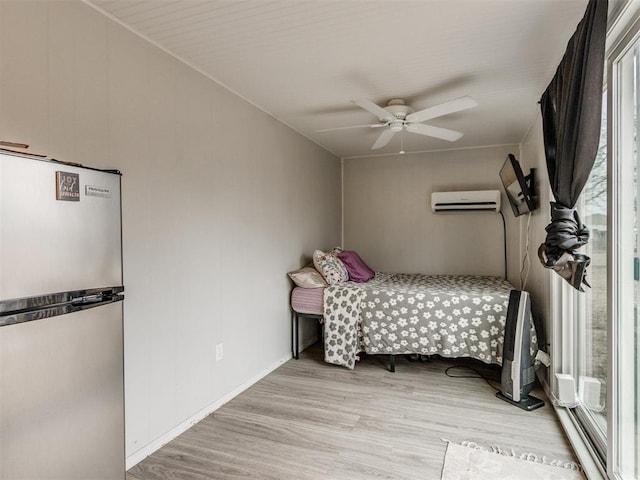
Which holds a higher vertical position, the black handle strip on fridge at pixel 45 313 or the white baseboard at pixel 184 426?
the black handle strip on fridge at pixel 45 313

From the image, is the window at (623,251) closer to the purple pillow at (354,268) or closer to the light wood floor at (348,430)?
the light wood floor at (348,430)

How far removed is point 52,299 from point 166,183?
1.05 meters

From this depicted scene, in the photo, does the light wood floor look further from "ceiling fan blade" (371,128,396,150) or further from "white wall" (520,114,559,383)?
"ceiling fan blade" (371,128,396,150)

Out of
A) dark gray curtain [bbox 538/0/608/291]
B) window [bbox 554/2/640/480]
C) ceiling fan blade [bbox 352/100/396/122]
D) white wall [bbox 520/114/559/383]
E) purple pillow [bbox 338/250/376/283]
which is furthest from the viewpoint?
purple pillow [bbox 338/250/376/283]

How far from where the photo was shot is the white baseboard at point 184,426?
6.85 feet

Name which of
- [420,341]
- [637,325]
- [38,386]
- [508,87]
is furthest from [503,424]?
[38,386]

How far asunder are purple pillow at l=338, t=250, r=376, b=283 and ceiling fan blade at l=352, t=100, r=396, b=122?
171cm

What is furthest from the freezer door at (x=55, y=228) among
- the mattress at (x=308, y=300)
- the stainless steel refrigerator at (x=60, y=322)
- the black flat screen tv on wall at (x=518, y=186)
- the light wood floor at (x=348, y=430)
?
the black flat screen tv on wall at (x=518, y=186)

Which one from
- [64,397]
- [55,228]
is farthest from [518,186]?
[64,397]

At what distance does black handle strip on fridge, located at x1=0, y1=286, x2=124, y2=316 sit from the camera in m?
1.29

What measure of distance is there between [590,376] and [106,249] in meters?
2.92

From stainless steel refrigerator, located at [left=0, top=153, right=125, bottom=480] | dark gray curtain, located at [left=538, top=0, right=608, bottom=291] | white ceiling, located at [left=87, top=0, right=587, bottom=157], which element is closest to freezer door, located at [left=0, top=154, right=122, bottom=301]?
stainless steel refrigerator, located at [left=0, top=153, right=125, bottom=480]

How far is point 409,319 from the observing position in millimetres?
3400

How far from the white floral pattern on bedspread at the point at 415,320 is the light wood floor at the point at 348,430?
0.89 ft
